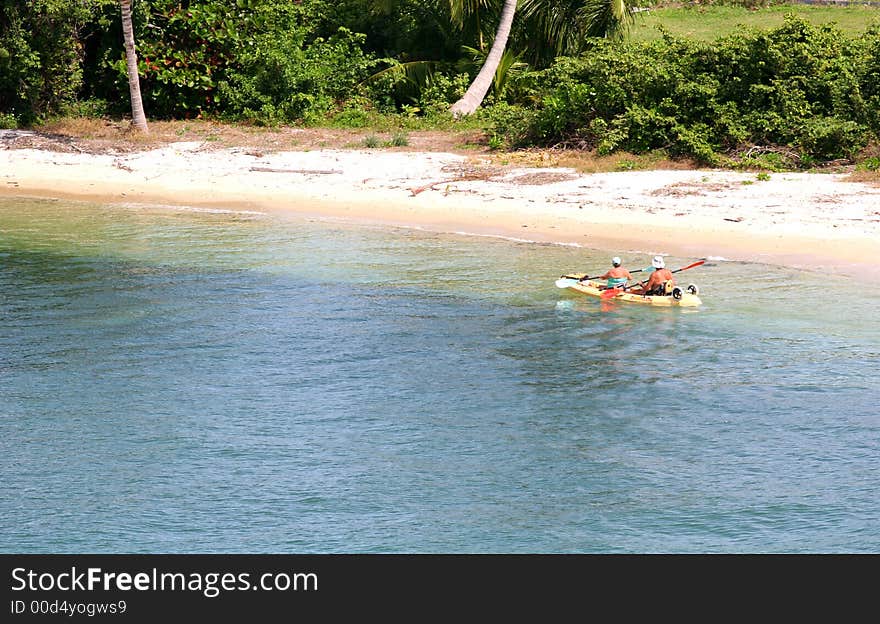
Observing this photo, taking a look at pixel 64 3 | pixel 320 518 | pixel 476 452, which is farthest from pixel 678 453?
pixel 64 3

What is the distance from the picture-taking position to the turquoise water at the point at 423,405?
9.90m

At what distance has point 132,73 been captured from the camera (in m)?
27.0

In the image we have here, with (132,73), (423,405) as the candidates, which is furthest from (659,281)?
(132,73)

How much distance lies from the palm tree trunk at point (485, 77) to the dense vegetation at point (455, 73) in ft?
1.04

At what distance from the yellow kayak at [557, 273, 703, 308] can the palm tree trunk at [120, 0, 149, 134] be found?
46.6 feet

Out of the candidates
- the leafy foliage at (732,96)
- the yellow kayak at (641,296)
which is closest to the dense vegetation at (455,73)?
the leafy foliage at (732,96)

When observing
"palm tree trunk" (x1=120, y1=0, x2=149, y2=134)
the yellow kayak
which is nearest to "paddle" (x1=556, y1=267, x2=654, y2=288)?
the yellow kayak

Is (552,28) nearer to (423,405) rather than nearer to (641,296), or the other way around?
(641,296)

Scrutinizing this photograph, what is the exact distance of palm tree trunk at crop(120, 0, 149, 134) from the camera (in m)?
26.1

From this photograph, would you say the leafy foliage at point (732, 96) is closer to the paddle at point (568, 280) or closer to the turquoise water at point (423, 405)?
the turquoise water at point (423, 405)

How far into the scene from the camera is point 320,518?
32.8 feet
